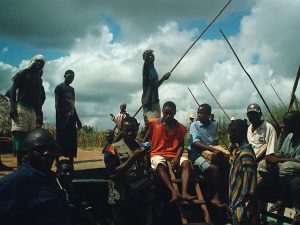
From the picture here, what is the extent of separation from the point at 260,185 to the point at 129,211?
205cm

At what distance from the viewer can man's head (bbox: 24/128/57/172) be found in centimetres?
239

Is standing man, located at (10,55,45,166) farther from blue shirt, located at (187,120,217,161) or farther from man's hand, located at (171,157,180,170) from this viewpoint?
blue shirt, located at (187,120,217,161)

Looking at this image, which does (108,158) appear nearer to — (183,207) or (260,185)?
(183,207)

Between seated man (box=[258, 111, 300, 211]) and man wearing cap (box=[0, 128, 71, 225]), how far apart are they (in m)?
3.08

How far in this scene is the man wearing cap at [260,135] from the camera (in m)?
5.28

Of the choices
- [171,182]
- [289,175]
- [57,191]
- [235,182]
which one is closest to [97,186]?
[171,182]

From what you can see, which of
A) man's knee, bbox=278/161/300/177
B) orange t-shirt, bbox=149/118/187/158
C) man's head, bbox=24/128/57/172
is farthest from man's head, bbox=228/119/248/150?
man's head, bbox=24/128/57/172

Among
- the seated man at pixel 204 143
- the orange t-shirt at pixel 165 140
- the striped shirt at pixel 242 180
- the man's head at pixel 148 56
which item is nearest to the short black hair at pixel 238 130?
the striped shirt at pixel 242 180

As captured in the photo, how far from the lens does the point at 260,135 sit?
5.44 metres

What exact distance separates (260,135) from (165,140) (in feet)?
4.69

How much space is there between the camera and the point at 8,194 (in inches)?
83.7

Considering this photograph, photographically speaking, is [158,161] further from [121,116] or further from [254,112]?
[121,116]

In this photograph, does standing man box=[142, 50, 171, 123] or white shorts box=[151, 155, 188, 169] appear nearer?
white shorts box=[151, 155, 188, 169]

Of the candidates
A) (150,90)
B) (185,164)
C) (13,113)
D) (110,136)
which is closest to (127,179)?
(185,164)
